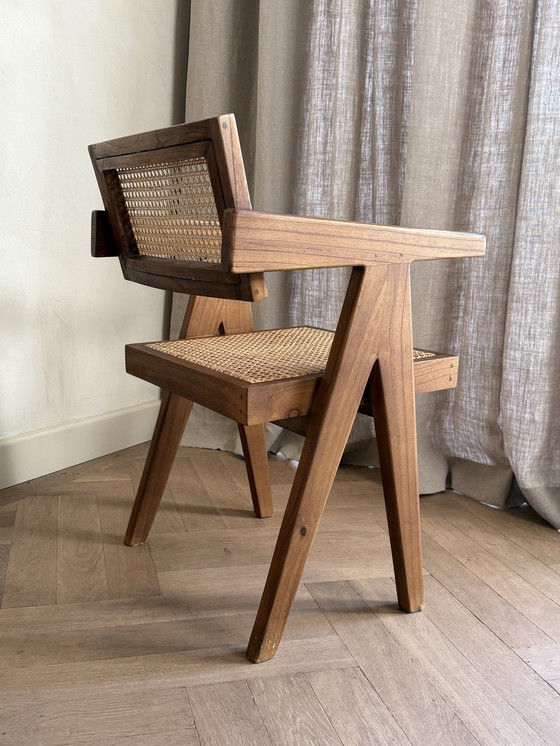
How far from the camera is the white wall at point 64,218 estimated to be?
152 cm

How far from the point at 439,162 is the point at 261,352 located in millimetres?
692

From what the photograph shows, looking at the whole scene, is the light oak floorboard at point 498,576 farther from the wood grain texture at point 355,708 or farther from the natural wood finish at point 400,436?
the wood grain texture at point 355,708

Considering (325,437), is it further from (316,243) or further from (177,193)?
(177,193)

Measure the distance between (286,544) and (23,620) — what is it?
0.43 metres

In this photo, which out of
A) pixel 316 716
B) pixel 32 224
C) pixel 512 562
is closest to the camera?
pixel 316 716

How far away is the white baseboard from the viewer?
1603 mm

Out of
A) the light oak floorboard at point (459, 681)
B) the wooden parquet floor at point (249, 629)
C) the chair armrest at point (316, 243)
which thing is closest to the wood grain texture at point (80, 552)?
the wooden parquet floor at point (249, 629)

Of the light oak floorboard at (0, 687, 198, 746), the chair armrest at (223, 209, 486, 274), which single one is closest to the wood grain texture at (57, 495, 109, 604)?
the light oak floorboard at (0, 687, 198, 746)

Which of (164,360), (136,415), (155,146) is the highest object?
(155,146)

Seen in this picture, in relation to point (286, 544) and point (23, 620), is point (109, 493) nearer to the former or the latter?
point (23, 620)

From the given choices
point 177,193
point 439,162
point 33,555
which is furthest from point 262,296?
point 439,162

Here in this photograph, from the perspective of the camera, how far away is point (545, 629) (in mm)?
1109

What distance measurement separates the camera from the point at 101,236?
117 cm

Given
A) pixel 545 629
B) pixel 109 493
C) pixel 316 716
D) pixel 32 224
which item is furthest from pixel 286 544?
pixel 32 224
